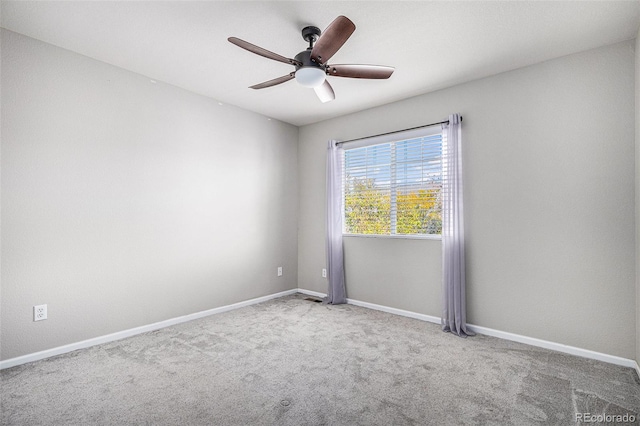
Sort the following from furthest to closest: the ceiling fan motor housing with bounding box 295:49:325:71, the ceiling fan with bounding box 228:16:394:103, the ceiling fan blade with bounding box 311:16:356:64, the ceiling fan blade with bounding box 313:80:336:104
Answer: the ceiling fan blade with bounding box 313:80:336:104
the ceiling fan motor housing with bounding box 295:49:325:71
the ceiling fan with bounding box 228:16:394:103
the ceiling fan blade with bounding box 311:16:356:64

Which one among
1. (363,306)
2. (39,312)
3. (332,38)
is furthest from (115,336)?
(332,38)

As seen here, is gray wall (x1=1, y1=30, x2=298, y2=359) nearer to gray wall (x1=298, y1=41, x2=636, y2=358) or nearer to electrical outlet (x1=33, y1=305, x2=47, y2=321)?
electrical outlet (x1=33, y1=305, x2=47, y2=321)

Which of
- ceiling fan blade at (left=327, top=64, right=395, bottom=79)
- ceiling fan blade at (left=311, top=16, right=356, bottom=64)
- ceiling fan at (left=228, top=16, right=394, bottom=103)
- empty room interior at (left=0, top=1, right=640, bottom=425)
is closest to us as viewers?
ceiling fan blade at (left=311, top=16, right=356, bottom=64)

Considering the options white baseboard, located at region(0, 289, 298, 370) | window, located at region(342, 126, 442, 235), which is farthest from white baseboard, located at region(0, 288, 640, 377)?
window, located at region(342, 126, 442, 235)

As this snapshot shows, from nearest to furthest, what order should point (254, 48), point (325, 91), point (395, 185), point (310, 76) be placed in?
point (254, 48)
point (310, 76)
point (325, 91)
point (395, 185)

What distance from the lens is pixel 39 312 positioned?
2.56 metres

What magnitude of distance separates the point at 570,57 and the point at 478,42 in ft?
2.95

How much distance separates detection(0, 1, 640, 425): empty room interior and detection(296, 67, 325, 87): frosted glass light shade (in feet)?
0.08

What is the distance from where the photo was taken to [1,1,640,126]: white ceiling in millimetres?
2160

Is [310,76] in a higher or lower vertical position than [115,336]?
higher

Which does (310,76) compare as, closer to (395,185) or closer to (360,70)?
(360,70)

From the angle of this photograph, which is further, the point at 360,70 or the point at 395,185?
the point at 395,185

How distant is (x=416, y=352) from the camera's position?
270 centimetres

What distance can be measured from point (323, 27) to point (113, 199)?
7.90 feet
